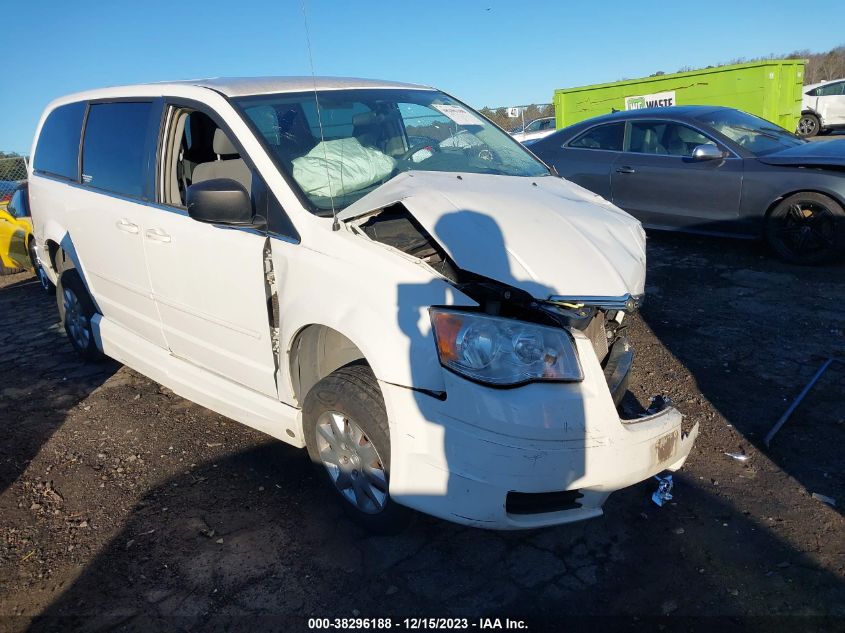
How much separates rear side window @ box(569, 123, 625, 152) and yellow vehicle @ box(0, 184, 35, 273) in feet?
23.1

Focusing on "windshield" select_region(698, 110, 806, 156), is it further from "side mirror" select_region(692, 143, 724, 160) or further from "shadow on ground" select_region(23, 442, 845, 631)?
"shadow on ground" select_region(23, 442, 845, 631)

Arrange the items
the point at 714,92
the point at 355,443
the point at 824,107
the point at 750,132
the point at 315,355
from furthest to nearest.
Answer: the point at 824,107 → the point at 714,92 → the point at 750,132 → the point at 315,355 → the point at 355,443

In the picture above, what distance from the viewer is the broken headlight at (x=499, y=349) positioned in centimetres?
240

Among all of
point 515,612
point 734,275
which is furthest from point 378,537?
point 734,275

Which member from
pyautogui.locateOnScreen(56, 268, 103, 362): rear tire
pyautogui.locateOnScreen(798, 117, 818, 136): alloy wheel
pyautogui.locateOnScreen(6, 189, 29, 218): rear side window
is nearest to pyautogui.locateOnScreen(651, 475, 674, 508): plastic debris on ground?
pyautogui.locateOnScreen(56, 268, 103, 362): rear tire

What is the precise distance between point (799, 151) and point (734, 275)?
158 cm

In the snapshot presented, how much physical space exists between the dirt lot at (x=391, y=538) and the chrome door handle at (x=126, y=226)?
1.24 meters

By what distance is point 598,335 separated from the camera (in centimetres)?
295

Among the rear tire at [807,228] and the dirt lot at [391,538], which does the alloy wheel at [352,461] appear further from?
the rear tire at [807,228]

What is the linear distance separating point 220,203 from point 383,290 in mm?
928

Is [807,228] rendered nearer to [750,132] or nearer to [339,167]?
[750,132]

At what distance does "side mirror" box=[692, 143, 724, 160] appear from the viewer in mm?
6695

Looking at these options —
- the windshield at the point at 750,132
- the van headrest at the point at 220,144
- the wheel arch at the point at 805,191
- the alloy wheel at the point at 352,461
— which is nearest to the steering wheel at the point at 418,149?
the van headrest at the point at 220,144

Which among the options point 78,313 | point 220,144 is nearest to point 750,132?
point 220,144
